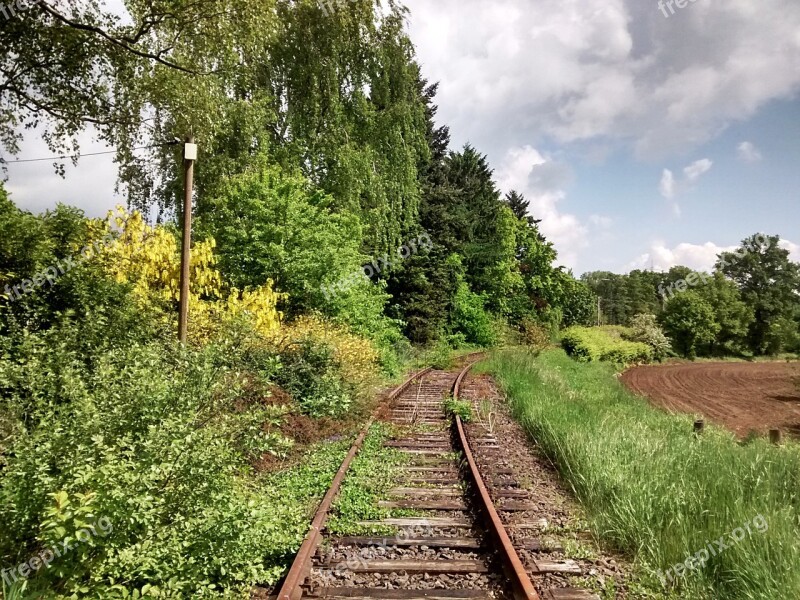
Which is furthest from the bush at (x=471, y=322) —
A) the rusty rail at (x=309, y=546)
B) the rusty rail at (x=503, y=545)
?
the rusty rail at (x=309, y=546)

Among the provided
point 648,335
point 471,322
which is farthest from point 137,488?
point 648,335

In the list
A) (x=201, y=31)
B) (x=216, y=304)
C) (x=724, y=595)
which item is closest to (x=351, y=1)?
(x=201, y=31)

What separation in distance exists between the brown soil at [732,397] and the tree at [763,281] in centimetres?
3956

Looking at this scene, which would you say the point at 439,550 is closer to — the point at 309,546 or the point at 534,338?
the point at 309,546

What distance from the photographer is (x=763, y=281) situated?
7612 cm

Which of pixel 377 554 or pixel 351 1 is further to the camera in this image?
pixel 351 1

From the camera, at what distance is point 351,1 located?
16.2 meters

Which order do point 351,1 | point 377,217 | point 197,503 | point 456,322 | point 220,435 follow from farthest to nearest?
point 456,322 < point 377,217 < point 351,1 < point 220,435 < point 197,503

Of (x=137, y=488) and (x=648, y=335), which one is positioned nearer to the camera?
(x=137, y=488)

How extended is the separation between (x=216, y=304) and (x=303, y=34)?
37.2 ft

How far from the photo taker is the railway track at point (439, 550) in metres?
3.77

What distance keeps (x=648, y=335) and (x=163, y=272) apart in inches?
1846

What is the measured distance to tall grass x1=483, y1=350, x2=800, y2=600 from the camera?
375cm

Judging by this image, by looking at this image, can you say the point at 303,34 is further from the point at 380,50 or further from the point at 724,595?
the point at 724,595
